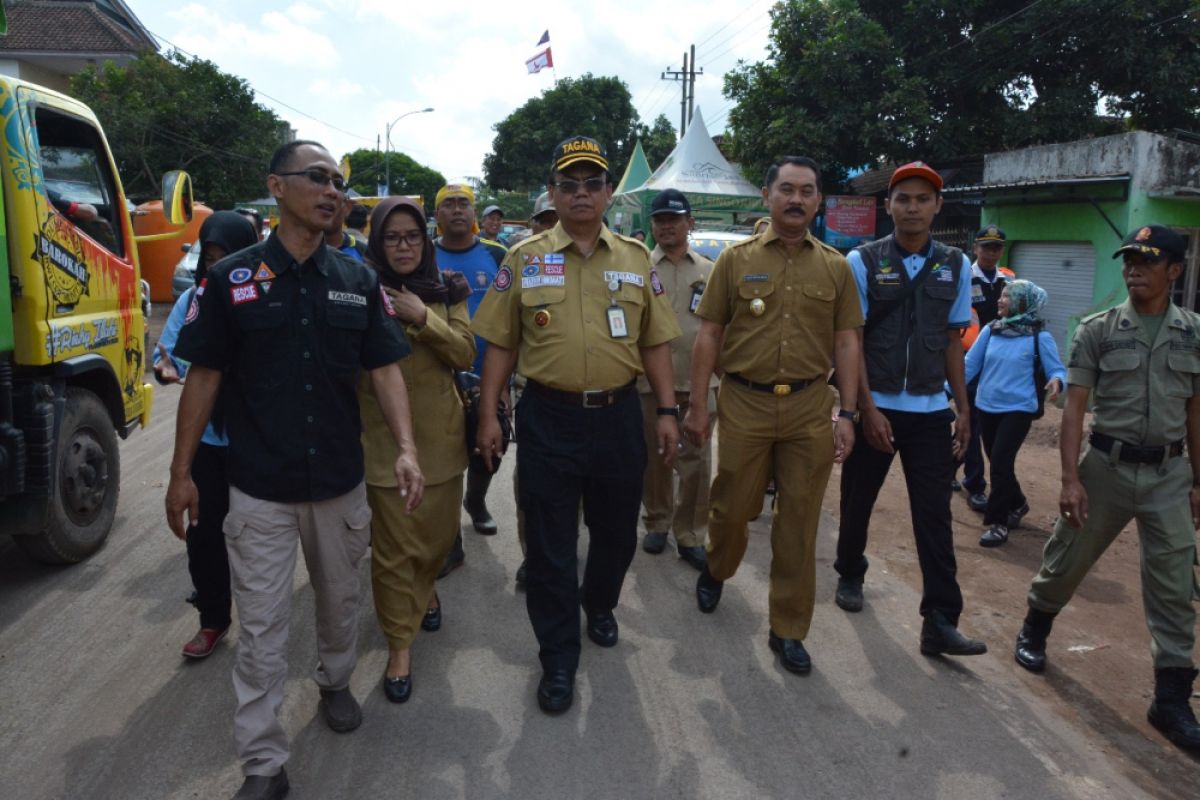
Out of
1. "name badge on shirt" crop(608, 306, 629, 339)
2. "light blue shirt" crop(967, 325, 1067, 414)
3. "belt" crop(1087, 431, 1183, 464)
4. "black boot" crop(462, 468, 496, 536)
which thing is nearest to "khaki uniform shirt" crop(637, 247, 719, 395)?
"black boot" crop(462, 468, 496, 536)

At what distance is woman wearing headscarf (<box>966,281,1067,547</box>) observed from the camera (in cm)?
575

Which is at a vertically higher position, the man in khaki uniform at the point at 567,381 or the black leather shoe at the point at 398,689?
the man in khaki uniform at the point at 567,381

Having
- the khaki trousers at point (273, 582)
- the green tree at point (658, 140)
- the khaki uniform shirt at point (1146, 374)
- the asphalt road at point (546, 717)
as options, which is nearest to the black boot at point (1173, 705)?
the asphalt road at point (546, 717)

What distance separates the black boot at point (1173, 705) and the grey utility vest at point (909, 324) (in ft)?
4.54

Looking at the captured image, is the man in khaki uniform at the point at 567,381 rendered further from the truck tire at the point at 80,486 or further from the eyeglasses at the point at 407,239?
the truck tire at the point at 80,486

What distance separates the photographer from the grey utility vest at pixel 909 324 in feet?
→ 12.9

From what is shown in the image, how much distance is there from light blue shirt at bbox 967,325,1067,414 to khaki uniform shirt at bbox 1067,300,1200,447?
6.97ft

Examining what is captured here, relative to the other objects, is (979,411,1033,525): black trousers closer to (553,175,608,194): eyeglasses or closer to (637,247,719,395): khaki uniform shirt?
(637,247,719,395): khaki uniform shirt

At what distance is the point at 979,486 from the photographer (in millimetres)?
6645

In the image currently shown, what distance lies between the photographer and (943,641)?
384cm

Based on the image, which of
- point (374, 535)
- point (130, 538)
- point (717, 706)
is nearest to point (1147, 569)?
point (717, 706)

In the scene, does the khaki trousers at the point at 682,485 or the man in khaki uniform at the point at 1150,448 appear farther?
the khaki trousers at the point at 682,485

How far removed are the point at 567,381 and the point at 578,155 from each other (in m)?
0.86

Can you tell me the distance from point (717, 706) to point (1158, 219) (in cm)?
1114
